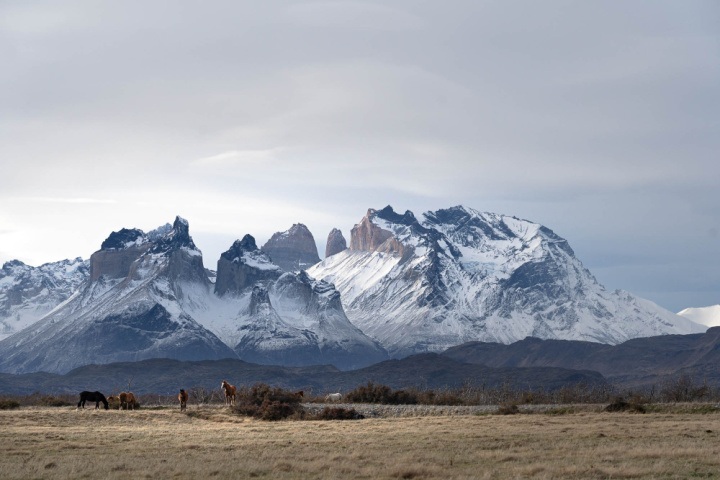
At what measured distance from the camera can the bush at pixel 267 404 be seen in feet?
262

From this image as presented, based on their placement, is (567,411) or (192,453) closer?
(192,453)

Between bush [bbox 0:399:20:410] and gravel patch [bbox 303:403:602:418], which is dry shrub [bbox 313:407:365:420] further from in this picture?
bush [bbox 0:399:20:410]

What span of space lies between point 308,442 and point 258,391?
30445 millimetres

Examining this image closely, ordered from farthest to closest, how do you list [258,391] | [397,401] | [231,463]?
[397,401] < [258,391] < [231,463]

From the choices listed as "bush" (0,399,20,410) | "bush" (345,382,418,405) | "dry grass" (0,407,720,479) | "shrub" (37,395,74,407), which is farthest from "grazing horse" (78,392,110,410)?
"bush" (345,382,418,405)

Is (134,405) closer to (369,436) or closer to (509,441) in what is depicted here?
(369,436)

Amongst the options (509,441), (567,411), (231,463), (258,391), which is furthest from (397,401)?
(231,463)

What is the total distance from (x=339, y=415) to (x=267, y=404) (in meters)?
6.36

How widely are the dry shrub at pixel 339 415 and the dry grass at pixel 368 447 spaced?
4605 mm

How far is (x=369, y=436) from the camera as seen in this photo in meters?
60.0

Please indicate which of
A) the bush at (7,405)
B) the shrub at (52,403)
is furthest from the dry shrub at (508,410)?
the shrub at (52,403)

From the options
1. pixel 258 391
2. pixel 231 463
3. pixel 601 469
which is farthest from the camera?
pixel 258 391

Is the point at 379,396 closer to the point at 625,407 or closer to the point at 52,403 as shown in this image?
the point at 625,407

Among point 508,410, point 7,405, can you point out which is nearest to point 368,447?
point 508,410
